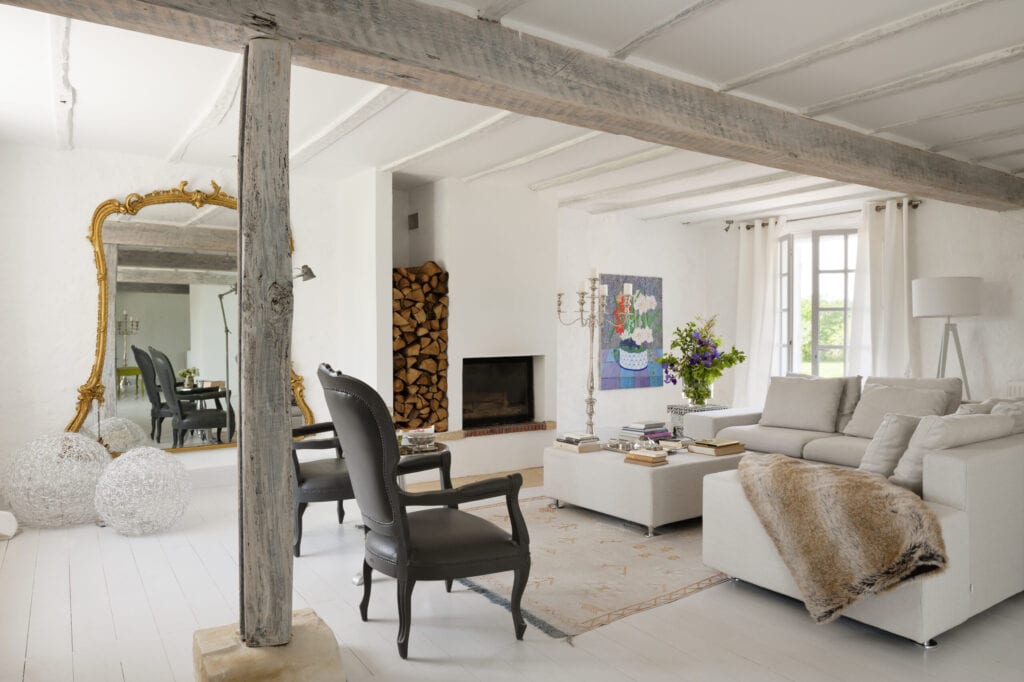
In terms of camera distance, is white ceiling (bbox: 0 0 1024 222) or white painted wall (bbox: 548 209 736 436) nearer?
white ceiling (bbox: 0 0 1024 222)

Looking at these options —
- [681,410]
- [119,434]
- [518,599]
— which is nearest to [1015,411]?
[518,599]

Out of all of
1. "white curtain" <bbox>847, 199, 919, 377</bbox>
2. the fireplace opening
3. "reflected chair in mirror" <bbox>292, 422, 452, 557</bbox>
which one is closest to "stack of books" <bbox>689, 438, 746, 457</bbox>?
"reflected chair in mirror" <bbox>292, 422, 452, 557</bbox>

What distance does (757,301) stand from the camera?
8039 mm

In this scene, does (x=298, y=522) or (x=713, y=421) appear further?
(x=713, y=421)

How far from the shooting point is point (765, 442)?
5.47 meters

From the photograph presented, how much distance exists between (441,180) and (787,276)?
428 centimetres

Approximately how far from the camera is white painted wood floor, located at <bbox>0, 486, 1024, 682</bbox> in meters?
2.56

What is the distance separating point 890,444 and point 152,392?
4.71 metres

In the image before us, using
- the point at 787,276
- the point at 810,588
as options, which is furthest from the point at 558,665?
the point at 787,276

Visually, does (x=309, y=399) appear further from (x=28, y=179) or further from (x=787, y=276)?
(x=787, y=276)

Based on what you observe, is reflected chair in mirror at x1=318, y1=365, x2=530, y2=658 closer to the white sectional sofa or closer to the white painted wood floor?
the white painted wood floor

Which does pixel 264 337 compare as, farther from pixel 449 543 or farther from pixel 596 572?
pixel 596 572

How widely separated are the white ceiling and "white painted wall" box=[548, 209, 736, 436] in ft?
5.10

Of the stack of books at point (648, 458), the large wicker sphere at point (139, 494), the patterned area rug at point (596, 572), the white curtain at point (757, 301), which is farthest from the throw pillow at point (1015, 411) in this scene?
the large wicker sphere at point (139, 494)
